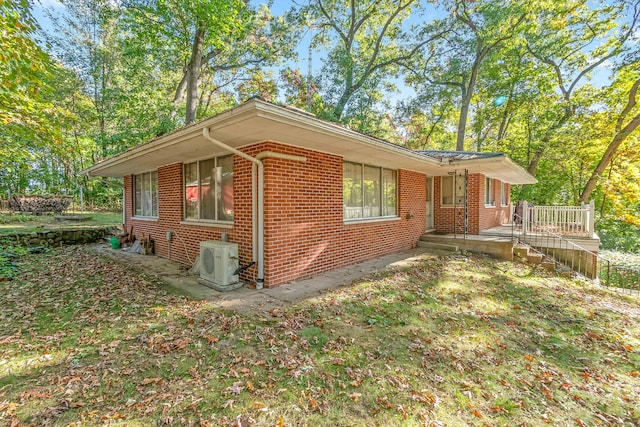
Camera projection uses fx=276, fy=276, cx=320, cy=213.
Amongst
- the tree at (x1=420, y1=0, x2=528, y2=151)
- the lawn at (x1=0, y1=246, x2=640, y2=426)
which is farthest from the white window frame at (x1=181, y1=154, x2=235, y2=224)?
the tree at (x1=420, y1=0, x2=528, y2=151)

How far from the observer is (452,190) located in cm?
1017

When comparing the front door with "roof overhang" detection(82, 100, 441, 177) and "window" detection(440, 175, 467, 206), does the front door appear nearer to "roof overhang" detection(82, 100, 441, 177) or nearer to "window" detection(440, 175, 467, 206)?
"window" detection(440, 175, 467, 206)

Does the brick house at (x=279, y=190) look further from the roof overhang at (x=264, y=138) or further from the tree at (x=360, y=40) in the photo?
the tree at (x=360, y=40)

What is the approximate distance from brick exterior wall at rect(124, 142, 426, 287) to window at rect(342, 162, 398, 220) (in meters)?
0.30

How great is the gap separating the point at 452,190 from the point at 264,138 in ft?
26.3

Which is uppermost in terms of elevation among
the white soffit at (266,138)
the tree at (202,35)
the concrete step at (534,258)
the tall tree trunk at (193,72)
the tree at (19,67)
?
the tree at (202,35)

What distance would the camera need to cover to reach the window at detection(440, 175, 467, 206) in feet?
32.5

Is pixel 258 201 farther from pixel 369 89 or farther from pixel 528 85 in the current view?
pixel 528 85

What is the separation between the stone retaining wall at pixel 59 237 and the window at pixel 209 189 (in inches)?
234

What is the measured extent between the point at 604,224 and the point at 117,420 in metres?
23.3

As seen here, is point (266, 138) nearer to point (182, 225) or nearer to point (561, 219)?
point (182, 225)

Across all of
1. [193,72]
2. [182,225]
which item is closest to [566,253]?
[182,225]

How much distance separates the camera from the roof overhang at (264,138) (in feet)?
11.4

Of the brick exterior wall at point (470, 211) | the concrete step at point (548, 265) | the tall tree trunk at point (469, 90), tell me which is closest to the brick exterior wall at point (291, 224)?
the brick exterior wall at point (470, 211)
